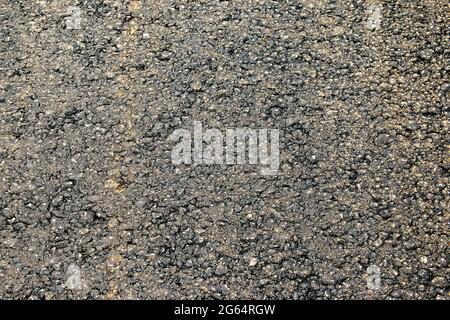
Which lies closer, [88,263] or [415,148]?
[88,263]

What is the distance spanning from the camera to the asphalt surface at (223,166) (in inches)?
103

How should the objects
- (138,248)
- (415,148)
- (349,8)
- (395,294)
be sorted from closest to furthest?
(395,294), (138,248), (415,148), (349,8)

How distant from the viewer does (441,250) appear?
8.51ft

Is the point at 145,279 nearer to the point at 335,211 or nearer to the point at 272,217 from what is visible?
the point at 272,217

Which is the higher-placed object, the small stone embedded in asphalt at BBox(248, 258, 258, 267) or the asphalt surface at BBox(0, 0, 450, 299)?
the asphalt surface at BBox(0, 0, 450, 299)

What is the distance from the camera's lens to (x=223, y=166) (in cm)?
291

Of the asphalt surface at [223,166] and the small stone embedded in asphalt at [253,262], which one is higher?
the asphalt surface at [223,166]

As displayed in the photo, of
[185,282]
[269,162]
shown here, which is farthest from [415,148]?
[185,282]

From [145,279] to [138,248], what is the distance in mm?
156

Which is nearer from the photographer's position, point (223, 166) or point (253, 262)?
point (253, 262)

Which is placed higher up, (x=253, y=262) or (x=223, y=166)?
(x=223, y=166)

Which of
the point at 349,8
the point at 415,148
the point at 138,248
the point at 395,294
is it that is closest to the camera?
the point at 395,294

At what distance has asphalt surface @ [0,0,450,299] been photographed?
2.60 meters
